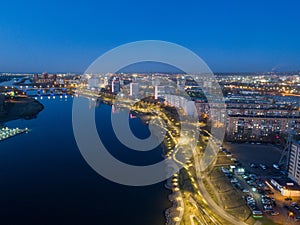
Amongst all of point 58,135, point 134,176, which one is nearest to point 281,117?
point 134,176

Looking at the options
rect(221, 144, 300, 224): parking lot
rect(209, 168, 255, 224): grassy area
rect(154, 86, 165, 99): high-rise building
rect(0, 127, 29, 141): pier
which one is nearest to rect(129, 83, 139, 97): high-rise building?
rect(154, 86, 165, 99): high-rise building

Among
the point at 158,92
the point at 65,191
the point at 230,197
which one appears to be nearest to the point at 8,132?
the point at 65,191

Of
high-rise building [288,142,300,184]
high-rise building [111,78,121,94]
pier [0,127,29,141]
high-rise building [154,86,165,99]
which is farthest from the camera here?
high-rise building [111,78,121,94]

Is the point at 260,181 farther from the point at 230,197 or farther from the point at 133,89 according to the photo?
the point at 133,89

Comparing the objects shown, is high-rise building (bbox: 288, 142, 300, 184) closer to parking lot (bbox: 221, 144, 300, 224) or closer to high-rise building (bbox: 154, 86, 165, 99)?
parking lot (bbox: 221, 144, 300, 224)

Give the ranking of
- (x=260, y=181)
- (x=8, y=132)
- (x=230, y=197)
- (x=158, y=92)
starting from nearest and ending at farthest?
(x=230, y=197)
(x=260, y=181)
(x=8, y=132)
(x=158, y=92)

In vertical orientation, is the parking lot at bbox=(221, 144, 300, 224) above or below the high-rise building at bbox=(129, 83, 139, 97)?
below

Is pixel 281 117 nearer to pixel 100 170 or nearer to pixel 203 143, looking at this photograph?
pixel 203 143

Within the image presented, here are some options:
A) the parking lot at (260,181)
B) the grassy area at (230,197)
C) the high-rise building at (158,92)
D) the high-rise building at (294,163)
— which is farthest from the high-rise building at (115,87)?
the high-rise building at (294,163)
